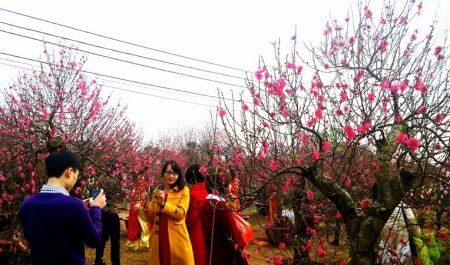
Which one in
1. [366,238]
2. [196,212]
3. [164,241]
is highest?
[196,212]

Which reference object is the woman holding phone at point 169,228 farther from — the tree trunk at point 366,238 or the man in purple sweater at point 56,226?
the tree trunk at point 366,238

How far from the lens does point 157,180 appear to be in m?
9.67

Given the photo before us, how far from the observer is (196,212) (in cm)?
383

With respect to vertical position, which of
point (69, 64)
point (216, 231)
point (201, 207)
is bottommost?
point (216, 231)

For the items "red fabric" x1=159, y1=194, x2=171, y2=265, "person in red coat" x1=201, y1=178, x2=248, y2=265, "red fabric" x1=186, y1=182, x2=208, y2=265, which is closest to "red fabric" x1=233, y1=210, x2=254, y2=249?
"person in red coat" x1=201, y1=178, x2=248, y2=265

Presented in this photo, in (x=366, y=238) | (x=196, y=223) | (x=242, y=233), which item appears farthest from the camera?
(x=196, y=223)

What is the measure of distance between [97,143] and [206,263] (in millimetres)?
4103

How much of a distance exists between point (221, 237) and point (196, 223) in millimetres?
344

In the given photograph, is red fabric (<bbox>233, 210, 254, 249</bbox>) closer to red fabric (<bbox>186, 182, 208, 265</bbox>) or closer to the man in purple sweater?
red fabric (<bbox>186, 182, 208, 265</bbox>)

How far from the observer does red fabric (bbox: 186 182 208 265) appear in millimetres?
3705

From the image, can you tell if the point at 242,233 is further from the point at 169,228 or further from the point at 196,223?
the point at 169,228

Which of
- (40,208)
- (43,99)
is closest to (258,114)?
(40,208)

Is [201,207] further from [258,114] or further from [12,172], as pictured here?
[12,172]

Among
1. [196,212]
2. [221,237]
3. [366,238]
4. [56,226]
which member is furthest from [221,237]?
[56,226]
